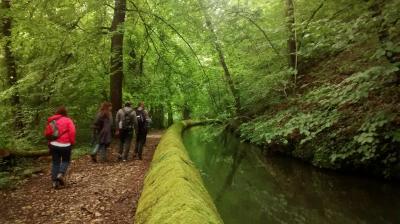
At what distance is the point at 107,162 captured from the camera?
11.3 meters

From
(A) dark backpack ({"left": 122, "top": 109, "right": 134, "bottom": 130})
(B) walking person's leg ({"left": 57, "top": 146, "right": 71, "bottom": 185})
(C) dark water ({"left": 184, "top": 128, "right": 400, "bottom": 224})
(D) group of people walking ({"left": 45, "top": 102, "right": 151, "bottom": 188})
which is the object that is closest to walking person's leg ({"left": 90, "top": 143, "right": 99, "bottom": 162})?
(D) group of people walking ({"left": 45, "top": 102, "right": 151, "bottom": 188})

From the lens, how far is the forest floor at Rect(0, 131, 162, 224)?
6.34 meters

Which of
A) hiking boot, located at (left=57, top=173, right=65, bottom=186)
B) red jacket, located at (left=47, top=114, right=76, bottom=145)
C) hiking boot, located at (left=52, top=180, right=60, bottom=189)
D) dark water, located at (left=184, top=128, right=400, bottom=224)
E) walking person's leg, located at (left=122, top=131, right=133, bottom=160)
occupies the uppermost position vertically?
red jacket, located at (left=47, top=114, right=76, bottom=145)

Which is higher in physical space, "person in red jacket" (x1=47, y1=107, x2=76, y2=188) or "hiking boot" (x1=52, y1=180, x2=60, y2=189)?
"person in red jacket" (x1=47, y1=107, x2=76, y2=188)

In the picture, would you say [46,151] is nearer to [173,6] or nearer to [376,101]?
[173,6]

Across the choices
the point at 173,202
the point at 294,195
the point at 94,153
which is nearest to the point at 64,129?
the point at 94,153

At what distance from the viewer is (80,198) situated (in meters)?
7.35

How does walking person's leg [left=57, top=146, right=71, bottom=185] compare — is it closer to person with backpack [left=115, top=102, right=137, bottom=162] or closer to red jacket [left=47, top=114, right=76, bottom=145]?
red jacket [left=47, top=114, right=76, bottom=145]

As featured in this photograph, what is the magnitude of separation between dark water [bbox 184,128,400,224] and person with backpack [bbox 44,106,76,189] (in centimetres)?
383

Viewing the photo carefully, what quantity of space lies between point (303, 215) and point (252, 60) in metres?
9.84

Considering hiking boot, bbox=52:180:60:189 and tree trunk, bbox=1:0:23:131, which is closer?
hiking boot, bbox=52:180:60:189

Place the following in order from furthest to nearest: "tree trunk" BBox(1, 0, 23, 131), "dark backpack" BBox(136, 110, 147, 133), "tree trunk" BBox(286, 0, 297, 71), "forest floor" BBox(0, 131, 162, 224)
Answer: "tree trunk" BBox(1, 0, 23, 131)
"tree trunk" BBox(286, 0, 297, 71)
"dark backpack" BBox(136, 110, 147, 133)
"forest floor" BBox(0, 131, 162, 224)

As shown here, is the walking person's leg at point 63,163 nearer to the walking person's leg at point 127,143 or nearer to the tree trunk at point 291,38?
the walking person's leg at point 127,143

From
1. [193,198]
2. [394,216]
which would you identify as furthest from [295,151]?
[193,198]
